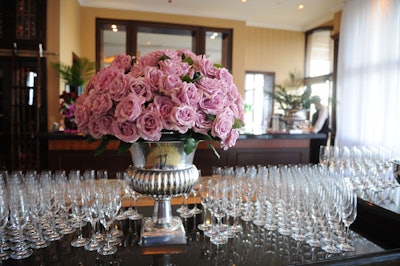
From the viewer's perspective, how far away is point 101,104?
107 centimetres

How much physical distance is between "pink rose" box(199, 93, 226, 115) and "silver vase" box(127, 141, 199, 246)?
0.59 feet

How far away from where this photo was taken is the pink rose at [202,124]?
1088mm

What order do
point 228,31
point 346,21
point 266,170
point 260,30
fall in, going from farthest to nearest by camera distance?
point 260,30, point 228,31, point 346,21, point 266,170

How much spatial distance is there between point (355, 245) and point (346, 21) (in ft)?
19.8

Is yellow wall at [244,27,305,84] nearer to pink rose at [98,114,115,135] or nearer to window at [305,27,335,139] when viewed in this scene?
window at [305,27,335,139]

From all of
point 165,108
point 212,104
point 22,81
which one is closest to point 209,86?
point 212,104

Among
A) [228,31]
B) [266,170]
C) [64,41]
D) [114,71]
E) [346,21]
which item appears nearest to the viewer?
[114,71]

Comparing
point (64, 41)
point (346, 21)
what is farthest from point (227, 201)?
point (346, 21)

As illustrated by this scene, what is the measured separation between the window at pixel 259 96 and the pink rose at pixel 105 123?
7344 mm

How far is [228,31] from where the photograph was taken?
721 centimetres

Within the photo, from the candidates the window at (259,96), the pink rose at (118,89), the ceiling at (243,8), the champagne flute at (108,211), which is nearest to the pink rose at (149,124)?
the pink rose at (118,89)

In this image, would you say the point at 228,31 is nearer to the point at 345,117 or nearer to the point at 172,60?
the point at 345,117

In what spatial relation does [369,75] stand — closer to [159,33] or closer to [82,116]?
[159,33]

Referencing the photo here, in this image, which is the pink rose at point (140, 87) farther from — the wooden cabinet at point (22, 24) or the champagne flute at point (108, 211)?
the wooden cabinet at point (22, 24)
